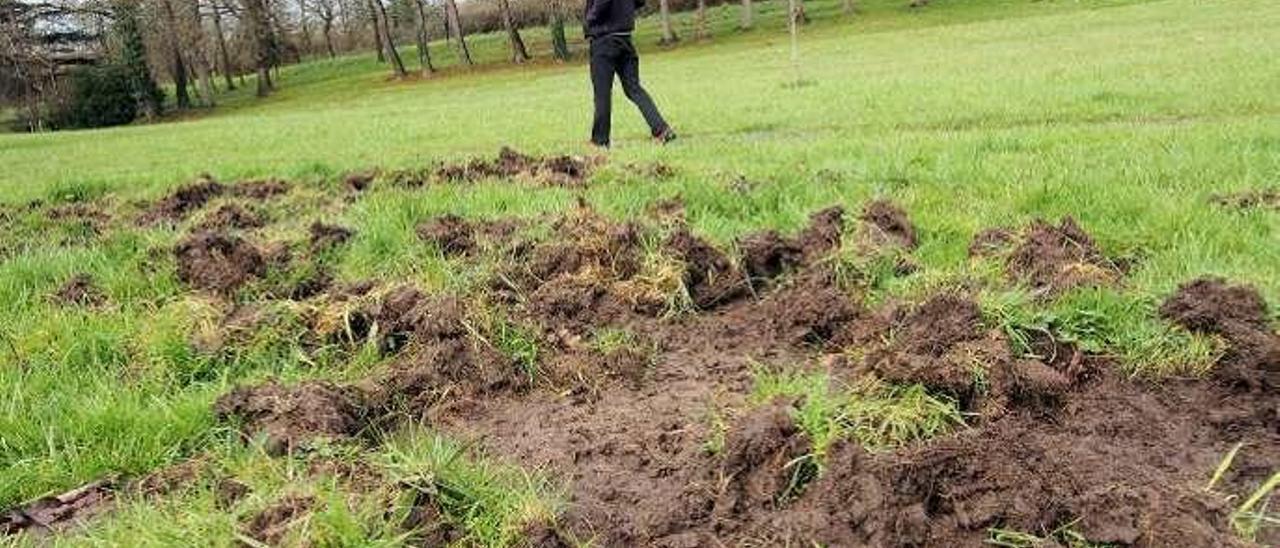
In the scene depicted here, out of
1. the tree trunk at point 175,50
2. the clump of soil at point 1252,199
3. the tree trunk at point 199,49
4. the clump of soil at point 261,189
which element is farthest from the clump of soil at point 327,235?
the tree trunk at point 199,49

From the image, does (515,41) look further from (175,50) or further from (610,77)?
(610,77)

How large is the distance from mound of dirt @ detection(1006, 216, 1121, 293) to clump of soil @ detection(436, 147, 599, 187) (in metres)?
3.49

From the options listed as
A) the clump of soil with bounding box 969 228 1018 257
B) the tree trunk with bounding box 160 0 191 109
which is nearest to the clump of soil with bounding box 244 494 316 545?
the clump of soil with bounding box 969 228 1018 257

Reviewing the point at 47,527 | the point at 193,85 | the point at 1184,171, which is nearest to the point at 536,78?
the point at 193,85

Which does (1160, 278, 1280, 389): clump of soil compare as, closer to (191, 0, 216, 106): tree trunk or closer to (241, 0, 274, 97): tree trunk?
(191, 0, 216, 106): tree trunk

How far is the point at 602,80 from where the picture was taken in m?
10.4

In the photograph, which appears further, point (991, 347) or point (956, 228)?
point (956, 228)

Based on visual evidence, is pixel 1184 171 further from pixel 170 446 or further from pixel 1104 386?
pixel 170 446

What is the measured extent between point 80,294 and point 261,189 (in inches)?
140

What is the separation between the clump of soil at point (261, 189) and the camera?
8188mm

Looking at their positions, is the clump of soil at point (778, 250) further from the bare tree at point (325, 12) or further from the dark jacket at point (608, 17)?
the bare tree at point (325, 12)

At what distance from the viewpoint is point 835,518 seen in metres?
2.64

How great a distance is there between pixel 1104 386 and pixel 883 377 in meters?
0.73

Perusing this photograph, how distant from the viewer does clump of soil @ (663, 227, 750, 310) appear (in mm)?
4551
